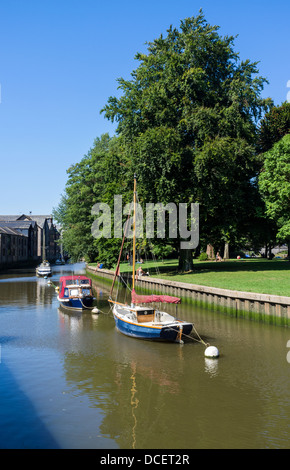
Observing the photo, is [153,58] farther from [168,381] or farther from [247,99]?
[168,381]

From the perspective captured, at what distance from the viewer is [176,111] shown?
149 feet

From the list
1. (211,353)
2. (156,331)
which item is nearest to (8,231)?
(156,331)

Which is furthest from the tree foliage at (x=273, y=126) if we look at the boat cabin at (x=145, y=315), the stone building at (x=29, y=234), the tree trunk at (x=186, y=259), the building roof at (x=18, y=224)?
the building roof at (x=18, y=224)

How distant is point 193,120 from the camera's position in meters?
42.4

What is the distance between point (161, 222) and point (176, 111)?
12.7 metres

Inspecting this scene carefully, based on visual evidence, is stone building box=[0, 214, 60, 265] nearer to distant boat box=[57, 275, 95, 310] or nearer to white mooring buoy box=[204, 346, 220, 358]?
distant boat box=[57, 275, 95, 310]

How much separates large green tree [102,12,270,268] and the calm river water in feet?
66.7

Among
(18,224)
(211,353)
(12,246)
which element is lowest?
(211,353)

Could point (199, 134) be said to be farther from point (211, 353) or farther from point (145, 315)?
point (211, 353)

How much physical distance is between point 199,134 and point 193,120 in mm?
1597

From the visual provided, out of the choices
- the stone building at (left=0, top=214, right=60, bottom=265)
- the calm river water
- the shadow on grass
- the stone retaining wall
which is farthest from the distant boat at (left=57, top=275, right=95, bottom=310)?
the stone building at (left=0, top=214, right=60, bottom=265)

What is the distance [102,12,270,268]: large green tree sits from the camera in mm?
42125
